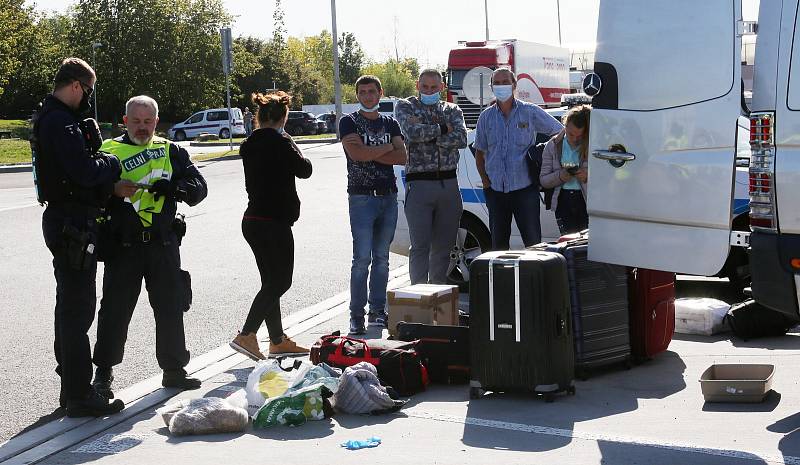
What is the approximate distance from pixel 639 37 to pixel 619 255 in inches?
46.4

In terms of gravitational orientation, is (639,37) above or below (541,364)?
above

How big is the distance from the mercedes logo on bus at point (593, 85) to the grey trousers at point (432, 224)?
317cm

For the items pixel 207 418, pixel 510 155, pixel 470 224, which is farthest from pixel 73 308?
pixel 470 224

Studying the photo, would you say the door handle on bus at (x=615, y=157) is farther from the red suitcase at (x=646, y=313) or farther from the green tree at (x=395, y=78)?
the green tree at (x=395, y=78)

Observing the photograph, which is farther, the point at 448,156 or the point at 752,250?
the point at 448,156

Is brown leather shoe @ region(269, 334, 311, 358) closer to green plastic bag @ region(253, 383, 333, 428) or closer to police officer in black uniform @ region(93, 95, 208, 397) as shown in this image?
police officer in black uniform @ region(93, 95, 208, 397)

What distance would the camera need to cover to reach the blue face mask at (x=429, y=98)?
9531mm

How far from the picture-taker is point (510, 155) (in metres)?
9.46

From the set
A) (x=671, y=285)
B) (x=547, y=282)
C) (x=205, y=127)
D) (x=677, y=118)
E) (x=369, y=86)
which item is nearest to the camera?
(x=677, y=118)

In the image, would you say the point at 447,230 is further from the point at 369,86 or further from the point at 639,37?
the point at 639,37

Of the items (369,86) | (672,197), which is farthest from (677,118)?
(369,86)

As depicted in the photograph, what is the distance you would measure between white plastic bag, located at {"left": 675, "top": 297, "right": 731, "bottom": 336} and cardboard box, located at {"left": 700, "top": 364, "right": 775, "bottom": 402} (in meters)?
1.88

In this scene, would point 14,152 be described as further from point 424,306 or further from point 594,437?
point 594,437

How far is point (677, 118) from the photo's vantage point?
A: 622cm
